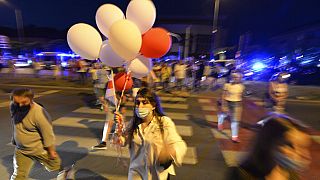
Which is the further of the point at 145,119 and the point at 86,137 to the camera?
the point at 86,137

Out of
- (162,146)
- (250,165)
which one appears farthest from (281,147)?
(162,146)

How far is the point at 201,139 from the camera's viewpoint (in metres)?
6.16

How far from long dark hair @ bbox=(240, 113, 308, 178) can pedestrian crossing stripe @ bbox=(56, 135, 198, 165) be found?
3272 millimetres

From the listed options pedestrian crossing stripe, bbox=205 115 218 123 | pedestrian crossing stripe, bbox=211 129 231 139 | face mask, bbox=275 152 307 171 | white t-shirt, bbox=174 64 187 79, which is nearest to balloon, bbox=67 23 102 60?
face mask, bbox=275 152 307 171

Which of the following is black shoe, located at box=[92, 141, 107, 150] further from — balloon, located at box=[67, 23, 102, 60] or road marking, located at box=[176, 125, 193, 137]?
balloon, located at box=[67, 23, 102, 60]

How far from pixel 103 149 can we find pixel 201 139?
93.5 inches

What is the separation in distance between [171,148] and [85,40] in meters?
2.21

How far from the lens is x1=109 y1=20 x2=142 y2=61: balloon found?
3.15 metres

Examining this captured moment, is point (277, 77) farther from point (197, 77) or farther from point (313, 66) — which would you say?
point (313, 66)

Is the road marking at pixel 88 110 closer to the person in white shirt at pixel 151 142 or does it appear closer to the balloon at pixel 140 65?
the balloon at pixel 140 65

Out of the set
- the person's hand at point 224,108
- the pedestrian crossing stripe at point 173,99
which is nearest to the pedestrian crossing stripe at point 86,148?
the person's hand at point 224,108

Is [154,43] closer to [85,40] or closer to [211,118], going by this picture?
[85,40]

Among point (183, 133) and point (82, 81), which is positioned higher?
point (82, 81)

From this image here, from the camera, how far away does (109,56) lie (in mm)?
3723
